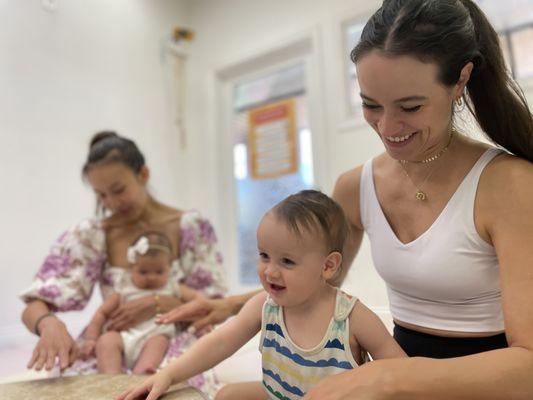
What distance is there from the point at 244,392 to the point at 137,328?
630 millimetres

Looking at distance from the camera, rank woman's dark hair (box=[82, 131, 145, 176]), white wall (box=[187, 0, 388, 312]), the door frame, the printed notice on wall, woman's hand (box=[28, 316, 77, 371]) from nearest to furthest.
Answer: woman's hand (box=[28, 316, 77, 371]) < woman's dark hair (box=[82, 131, 145, 176]) < white wall (box=[187, 0, 388, 312]) < the door frame < the printed notice on wall

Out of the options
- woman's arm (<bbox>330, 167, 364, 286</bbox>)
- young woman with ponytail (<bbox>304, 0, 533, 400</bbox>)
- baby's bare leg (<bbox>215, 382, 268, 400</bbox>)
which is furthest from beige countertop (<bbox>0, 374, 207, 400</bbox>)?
woman's arm (<bbox>330, 167, 364, 286</bbox>)

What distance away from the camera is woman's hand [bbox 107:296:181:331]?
4.92 feet

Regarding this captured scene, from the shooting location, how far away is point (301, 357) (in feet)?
2.93

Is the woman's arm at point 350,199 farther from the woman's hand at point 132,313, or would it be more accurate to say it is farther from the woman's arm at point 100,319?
the woman's arm at point 100,319

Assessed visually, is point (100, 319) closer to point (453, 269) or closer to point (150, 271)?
point (150, 271)

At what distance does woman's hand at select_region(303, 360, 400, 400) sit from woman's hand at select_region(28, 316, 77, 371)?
2.36 ft

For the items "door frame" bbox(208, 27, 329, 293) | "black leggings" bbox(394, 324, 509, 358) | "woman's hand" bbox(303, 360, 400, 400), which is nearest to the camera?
"woman's hand" bbox(303, 360, 400, 400)

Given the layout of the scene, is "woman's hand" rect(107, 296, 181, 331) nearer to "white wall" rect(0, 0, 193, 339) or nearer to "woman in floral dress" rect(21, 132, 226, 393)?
"woman in floral dress" rect(21, 132, 226, 393)

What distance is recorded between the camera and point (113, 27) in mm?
3691

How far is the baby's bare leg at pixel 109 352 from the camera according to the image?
4.47 ft

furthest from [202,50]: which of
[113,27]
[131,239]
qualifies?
[131,239]

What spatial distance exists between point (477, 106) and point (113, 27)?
3406 millimetres

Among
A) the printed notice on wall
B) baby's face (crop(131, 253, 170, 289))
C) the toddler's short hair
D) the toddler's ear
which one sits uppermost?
the printed notice on wall
